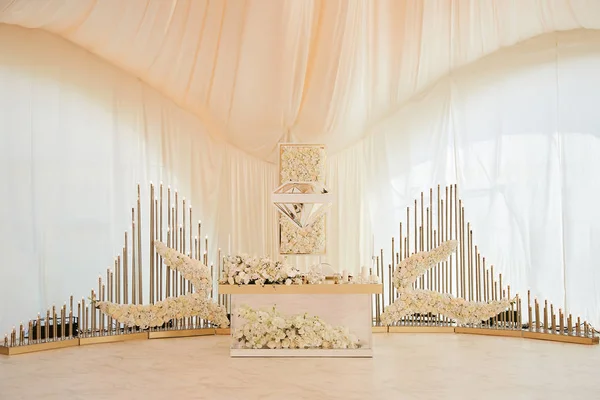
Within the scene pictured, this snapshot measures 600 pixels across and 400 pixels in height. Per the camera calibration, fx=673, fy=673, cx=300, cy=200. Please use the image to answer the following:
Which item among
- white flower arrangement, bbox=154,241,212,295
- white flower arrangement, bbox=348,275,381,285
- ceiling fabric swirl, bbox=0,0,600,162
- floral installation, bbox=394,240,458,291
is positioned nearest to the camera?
white flower arrangement, bbox=348,275,381,285

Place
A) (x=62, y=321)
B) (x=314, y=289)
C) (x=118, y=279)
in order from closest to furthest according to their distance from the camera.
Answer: (x=314, y=289), (x=62, y=321), (x=118, y=279)

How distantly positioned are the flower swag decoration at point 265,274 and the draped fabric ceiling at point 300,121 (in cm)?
232

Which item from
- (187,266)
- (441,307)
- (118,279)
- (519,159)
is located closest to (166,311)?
(187,266)

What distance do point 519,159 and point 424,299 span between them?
6.94ft

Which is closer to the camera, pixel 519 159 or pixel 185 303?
pixel 185 303

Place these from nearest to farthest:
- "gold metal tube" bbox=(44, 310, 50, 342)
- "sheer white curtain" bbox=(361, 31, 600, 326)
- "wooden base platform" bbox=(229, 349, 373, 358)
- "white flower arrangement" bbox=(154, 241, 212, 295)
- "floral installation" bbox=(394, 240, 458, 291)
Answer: "wooden base platform" bbox=(229, 349, 373, 358) → "gold metal tube" bbox=(44, 310, 50, 342) → "sheer white curtain" bbox=(361, 31, 600, 326) → "white flower arrangement" bbox=(154, 241, 212, 295) → "floral installation" bbox=(394, 240, 458, 291)

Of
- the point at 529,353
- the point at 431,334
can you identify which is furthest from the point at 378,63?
the point at 529,353

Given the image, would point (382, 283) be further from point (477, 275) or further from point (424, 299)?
point (477, 275)

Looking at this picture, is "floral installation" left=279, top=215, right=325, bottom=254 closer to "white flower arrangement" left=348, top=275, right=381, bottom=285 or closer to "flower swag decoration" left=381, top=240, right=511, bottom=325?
"flower swag decoration" left=381, top=240, right=511, bottom=325

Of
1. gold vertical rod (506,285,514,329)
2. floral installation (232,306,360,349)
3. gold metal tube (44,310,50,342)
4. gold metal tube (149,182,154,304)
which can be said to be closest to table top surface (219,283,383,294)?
floral installation (232,306,360,349)

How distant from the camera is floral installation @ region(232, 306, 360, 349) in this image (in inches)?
262

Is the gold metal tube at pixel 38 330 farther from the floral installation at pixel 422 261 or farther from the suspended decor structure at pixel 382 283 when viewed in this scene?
the floral installation at pixel 422 261

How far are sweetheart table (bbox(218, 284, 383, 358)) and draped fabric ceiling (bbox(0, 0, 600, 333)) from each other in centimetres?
243

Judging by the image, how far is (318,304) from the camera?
6750mm
